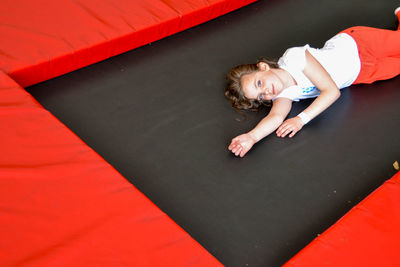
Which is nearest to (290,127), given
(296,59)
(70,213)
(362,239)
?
(296,59)

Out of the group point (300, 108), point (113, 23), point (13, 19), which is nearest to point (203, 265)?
point (300, 108)

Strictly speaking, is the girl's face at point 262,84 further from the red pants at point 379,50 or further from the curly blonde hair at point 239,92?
the red pants at point 379,50

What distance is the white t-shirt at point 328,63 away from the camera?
5.84ft

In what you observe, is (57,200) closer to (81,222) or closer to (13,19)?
(81,222)

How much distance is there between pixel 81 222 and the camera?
122 cm

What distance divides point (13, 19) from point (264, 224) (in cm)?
157

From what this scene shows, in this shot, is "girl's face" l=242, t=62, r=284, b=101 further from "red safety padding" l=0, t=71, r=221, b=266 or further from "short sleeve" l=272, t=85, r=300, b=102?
"red safety padding" l=0, t=71, r=221, b=266

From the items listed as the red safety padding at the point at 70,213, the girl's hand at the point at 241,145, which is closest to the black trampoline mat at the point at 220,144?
the girl's hand at the point at 241,145

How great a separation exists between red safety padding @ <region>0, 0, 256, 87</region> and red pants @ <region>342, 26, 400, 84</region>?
2.79ft

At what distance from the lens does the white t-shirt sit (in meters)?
1.78

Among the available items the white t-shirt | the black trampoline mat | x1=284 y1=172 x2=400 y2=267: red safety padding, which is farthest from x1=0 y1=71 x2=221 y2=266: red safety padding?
the white t-shirt

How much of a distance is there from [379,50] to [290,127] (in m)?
0.77

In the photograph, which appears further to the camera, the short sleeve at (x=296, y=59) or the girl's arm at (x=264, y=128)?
the short sleeve at (x=296, y=59)

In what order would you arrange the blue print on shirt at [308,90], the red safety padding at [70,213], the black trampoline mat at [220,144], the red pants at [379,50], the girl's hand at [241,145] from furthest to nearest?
the red pants at [379,50] → the blue print on shirt at [308,90] → the girl's hand at [241,145] → the black trampoline mat at [220,144] → the red safety padding at [70,213]
